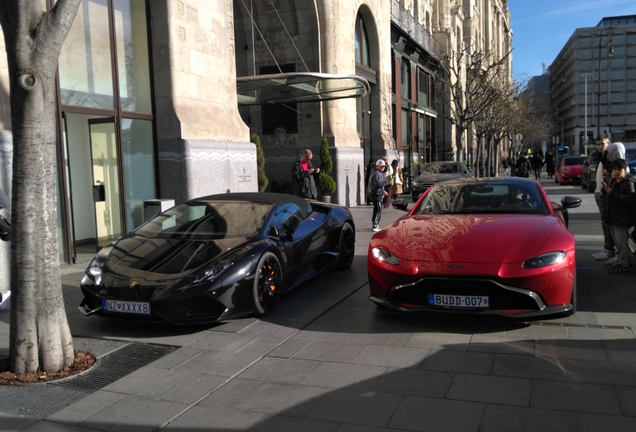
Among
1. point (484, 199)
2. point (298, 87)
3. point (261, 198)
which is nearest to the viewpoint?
point (484, 199)

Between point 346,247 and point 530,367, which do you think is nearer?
point 530,367

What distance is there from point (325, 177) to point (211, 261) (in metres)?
→ 12.0

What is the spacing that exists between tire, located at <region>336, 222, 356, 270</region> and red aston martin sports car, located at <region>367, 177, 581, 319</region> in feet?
6.80

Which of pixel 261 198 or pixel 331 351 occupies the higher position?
pixel 261 198

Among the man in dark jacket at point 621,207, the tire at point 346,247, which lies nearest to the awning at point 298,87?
the tire at point 346,247

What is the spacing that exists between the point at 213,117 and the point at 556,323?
876 centimetres

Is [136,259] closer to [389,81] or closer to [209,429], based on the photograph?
[209,429]

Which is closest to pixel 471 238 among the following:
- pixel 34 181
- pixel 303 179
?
pixel 34 181

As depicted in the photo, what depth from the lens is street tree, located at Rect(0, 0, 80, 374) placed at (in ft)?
14.2

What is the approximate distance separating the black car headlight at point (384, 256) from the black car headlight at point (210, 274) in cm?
150

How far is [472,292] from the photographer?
16.5ft

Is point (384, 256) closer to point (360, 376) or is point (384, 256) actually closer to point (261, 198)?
point (360, 376)

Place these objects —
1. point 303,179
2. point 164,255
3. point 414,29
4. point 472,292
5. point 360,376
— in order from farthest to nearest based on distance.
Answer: point 414,29, point 303,179, point 164,255, point 472,292, point 360,376

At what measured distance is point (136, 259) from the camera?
5.99 meters
